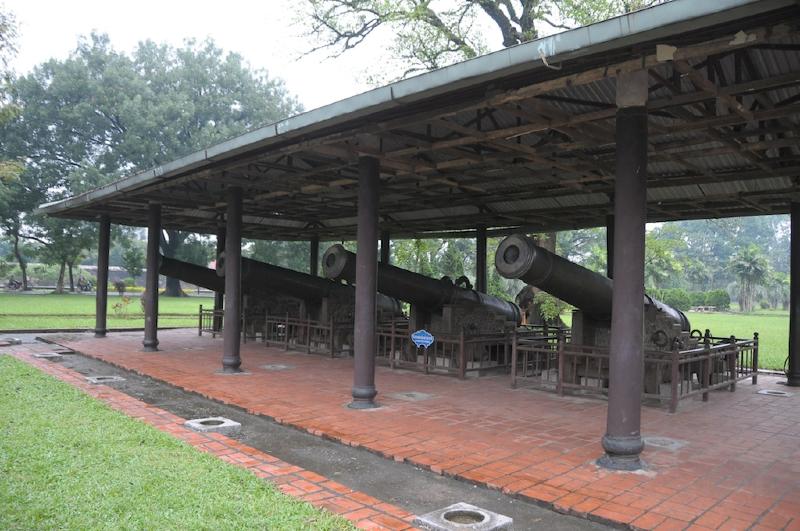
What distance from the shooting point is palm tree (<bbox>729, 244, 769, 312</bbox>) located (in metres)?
54.4

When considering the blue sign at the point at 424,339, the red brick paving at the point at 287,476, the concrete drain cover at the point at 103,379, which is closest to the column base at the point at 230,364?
the concrete drain cover at the point at 103,379

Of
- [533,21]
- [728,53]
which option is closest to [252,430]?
[728,53]

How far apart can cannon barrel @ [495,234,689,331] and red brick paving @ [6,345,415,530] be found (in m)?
3.81

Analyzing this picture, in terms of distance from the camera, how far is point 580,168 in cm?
887

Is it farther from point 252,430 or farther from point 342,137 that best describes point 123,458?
point 342,137

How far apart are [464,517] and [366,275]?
13.6 feet

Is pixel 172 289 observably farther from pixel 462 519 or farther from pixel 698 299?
pixel 698 299

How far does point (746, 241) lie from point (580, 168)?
8214 centimetres

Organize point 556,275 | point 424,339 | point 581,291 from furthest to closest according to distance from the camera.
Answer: point 424,339
point 581,291
point 556,275

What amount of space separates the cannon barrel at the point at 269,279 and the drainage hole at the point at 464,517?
31.9 feet

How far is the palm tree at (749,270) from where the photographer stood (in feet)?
179

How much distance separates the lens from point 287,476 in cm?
482

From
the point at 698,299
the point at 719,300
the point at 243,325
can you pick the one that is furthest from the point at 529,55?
the point at 698,299

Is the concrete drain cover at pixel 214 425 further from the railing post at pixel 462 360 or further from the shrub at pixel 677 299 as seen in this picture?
the shrub at pixel 677 299
